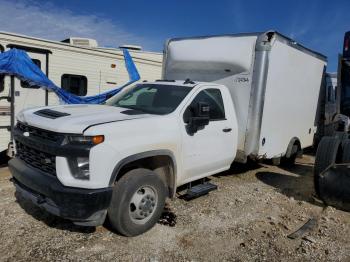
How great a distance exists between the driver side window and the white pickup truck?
0.06 feet

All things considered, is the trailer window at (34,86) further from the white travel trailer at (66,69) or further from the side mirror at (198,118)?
the side mirror at (198,118)

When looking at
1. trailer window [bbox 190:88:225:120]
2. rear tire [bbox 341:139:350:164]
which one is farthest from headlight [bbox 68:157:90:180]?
rear tire [bbox 341:139:350:164]

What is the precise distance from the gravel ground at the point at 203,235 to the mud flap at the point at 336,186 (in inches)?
5.8

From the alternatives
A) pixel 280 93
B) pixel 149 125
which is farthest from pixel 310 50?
pixel 149 125

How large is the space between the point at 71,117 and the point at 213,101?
7.90ft

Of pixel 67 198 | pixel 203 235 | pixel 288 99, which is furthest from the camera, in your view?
pixel 288 99

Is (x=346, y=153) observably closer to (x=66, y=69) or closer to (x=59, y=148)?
(x=59, y=148)

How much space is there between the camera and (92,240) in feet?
13.9

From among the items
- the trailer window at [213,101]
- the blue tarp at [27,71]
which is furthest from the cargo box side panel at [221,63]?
the blue tarp at [27,71]

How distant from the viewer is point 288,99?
7.37 m

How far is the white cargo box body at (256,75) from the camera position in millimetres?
6258

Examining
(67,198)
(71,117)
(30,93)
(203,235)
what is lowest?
(203,235)

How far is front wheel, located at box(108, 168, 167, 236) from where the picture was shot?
4082mm

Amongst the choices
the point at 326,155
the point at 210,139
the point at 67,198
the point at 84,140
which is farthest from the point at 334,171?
the point at 67,198
